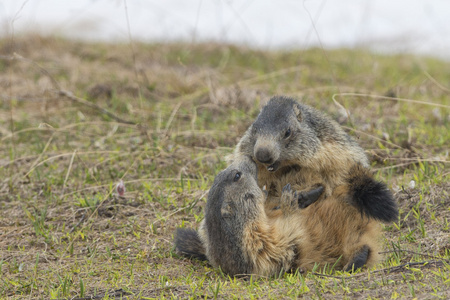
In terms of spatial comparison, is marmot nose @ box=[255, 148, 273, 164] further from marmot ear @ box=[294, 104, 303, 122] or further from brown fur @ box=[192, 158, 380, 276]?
marmot ear @ box=[294, 104, 303, 122]

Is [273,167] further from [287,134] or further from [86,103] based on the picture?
[86,103]

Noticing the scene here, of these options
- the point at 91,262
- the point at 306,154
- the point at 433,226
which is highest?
the point at 306,154

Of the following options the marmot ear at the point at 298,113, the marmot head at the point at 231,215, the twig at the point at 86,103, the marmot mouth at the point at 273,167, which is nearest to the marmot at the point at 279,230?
the marmot head at the point at 231,215

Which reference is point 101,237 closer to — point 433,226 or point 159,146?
point 159,146

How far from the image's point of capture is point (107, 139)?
699cm

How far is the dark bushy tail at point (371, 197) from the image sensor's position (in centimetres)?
400

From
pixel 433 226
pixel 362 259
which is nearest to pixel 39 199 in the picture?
pixel 362 259

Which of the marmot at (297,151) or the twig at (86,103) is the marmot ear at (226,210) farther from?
the twig at (86,103)

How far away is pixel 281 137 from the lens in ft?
14.4

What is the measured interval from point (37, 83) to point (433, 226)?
6.87m

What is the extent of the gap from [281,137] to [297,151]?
173 mm

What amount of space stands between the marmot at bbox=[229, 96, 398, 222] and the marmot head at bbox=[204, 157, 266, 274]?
25cm

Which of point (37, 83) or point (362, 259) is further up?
point (37, 83)

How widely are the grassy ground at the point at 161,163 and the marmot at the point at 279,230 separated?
0.44 feet
